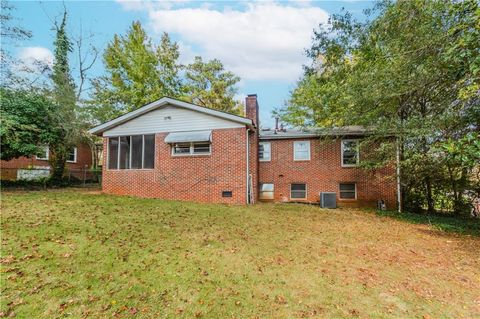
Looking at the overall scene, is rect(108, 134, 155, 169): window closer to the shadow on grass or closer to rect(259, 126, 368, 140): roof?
rect(259, 126, 368, 140): roof

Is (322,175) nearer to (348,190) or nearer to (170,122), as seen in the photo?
(348,190)

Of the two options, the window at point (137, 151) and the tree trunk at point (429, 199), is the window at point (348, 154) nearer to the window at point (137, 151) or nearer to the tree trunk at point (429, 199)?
the tree trunk at point (429, 199)

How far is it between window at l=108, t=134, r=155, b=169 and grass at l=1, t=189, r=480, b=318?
5076mm

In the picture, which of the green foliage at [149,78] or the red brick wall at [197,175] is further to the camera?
the green foliage at [149,78]

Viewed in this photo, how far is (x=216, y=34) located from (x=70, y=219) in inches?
532

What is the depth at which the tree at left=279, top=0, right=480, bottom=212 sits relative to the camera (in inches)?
254

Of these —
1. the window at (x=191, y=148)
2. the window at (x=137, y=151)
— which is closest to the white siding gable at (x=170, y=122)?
the window at (x=137, y=151)

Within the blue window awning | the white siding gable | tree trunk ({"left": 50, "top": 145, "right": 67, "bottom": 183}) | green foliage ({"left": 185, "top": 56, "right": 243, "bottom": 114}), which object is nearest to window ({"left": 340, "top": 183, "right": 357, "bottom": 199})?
the white siding gable

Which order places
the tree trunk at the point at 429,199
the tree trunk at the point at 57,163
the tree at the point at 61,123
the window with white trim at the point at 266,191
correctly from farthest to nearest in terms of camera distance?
1. the tree trunk at the point at 57,163
2. the tree at the point at 61,123
3. the window with white trim at the point at 266,191
4. the tree trunk at the point at 429,199

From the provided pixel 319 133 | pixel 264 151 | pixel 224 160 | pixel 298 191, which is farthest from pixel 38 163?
pixel 319 133

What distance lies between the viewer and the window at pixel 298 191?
13750 millimetres

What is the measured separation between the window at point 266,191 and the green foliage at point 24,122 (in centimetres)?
1229

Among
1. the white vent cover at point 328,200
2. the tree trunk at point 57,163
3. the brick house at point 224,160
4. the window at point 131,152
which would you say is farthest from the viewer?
the tree trunk at point 57,163

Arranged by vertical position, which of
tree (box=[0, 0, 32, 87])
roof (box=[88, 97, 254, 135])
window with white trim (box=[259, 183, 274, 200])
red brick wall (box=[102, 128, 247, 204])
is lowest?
window with white trim (box=[259, 183, 274, 200])
